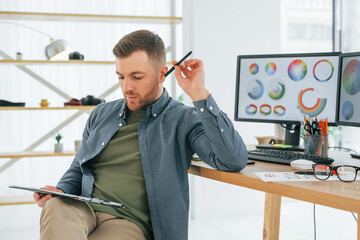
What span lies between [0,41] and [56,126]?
0.89m

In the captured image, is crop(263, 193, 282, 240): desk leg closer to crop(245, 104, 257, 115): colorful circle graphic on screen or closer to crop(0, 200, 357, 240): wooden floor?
crop(245, 104, 257, 115): colorful circle graphic on screen

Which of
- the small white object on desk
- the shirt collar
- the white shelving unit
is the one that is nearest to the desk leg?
the small white object on desk

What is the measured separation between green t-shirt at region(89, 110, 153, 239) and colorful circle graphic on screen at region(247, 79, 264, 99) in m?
0.86

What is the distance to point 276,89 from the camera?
2367 mm

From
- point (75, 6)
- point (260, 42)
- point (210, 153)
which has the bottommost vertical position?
point (210, 153)

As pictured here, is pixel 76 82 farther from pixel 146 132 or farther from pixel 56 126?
pixel 146 132

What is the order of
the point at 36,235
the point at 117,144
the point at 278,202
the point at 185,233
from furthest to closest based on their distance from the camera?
the point at 36,235
the point at 278,202
the point at 117,144
the point at 185,233

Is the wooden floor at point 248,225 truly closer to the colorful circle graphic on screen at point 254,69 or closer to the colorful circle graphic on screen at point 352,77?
the colorful circle graphic on screen at point 254,69

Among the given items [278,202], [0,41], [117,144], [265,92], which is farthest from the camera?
[0,41]

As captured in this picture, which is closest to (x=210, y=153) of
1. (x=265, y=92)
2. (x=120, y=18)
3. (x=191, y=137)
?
(x=191, y=137)

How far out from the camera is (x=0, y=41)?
4.06 meters

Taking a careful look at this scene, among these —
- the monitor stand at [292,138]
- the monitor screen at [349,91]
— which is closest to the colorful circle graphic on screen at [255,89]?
the monitor stand at [292,138]

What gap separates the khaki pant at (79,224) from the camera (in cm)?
131

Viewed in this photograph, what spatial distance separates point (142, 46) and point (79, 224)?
68 centimetres
